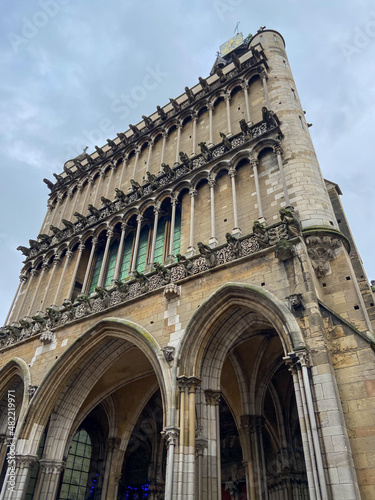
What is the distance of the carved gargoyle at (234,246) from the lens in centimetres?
1045

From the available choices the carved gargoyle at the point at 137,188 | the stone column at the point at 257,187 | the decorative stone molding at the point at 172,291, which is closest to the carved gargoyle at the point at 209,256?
the decorative stone molding at the point at 172,291

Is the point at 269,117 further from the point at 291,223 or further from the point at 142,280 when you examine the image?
the point at 142,280

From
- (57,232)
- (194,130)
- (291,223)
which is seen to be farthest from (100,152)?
(291,223)

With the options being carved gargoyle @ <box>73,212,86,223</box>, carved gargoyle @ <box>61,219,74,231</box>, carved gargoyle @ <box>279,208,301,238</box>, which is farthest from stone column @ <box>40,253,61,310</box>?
carved gargoyle @ <box>279,208,301,238</box>

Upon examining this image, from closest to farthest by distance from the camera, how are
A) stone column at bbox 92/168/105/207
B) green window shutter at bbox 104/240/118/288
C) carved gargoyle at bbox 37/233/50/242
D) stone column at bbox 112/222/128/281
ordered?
1. stone column at bbox 112/222/128/281
2. green window shutter at bbox 104/240/118/288
3. carved gargoyle at bbox 37/233/50/242
4. stone column at bbox 92/168/105/207

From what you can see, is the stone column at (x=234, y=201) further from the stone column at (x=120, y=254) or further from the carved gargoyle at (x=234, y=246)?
the stone column at (x=120, y=254)

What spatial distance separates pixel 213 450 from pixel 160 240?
795 centimetres

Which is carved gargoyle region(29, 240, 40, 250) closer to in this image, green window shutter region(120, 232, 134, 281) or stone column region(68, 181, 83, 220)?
stone column region(68, 181, 83, 220)

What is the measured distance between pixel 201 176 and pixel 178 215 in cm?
168

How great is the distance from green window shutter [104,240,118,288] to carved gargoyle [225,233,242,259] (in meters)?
6.27

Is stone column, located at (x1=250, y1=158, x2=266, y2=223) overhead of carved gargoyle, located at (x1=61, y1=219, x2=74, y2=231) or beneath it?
beneath

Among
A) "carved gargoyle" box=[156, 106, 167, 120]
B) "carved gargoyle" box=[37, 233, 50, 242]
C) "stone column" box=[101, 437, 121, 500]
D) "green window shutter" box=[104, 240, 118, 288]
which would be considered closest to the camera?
"stone column" box=[101, 437, 121, 500]

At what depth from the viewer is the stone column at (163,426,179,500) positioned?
793 cm

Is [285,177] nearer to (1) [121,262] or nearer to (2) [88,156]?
(1) [121,262]
